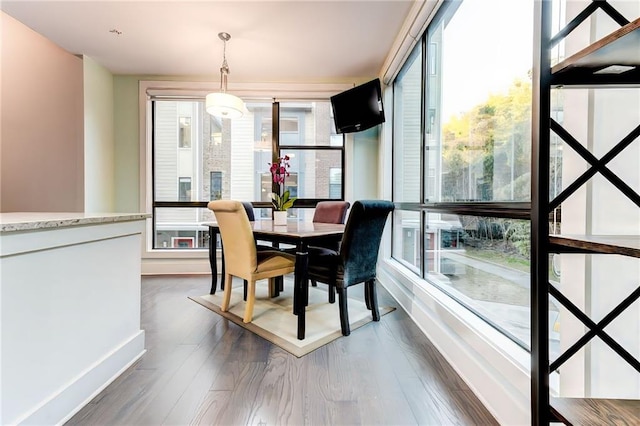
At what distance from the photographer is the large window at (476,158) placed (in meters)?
1.41

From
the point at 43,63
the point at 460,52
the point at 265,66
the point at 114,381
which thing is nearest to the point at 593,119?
the point at 460,52

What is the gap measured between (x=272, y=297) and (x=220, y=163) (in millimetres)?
2232

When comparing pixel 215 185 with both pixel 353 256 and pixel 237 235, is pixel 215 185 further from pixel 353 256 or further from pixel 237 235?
pixel 353 256

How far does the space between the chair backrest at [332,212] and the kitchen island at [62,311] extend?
199 cm

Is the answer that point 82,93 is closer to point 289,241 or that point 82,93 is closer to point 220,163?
point 220,163

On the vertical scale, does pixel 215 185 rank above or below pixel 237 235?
above

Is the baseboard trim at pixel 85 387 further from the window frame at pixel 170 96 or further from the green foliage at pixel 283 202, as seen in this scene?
the window frame at pixel 170 96

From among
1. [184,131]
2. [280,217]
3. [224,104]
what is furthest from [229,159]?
[280,217]

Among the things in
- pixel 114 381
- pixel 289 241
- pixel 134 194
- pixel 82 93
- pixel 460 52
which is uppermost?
pixel 82 93

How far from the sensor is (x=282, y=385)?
1478 millimetres

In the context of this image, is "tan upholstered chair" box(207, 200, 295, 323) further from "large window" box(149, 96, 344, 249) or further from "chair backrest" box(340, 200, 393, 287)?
"large window" box(149, 96, 344, 249)

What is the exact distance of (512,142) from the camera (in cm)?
145

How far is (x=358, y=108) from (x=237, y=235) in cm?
231

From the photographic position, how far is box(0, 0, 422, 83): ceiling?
250 centimetres
